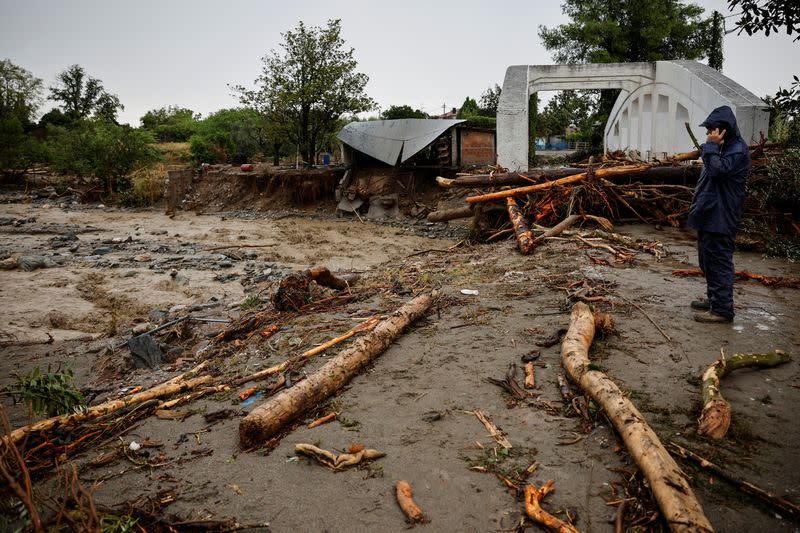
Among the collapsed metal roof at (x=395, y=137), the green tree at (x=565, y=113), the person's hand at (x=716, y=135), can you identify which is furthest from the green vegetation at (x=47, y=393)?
the green tree at (x=565, y=113)

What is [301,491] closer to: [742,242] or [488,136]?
[742,242]

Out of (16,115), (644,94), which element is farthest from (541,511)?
(16,115)

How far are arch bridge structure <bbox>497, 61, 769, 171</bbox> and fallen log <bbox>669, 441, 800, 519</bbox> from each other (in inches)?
420

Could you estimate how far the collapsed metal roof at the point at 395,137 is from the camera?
16984 mm

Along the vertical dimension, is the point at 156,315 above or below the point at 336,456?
below

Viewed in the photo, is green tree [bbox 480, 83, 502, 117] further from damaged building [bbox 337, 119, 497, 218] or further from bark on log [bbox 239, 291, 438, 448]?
bark on log [bbox 239, 291, 438, 448]

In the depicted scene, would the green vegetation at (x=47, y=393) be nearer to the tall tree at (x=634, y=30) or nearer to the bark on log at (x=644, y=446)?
the bark on log at (x=644, y=446)

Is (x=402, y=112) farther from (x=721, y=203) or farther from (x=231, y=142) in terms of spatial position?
(x=721, y=203)

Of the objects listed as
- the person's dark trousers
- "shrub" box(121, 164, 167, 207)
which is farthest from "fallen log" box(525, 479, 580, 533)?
"shrub" box(121, 164, 167, 207)

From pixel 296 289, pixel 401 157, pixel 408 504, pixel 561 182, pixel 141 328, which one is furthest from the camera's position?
pixel 401 157

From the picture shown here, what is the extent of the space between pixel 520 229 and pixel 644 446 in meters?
6.65

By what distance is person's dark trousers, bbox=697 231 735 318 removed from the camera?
4.52m

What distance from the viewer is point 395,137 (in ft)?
58.1

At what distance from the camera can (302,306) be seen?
625 cm
